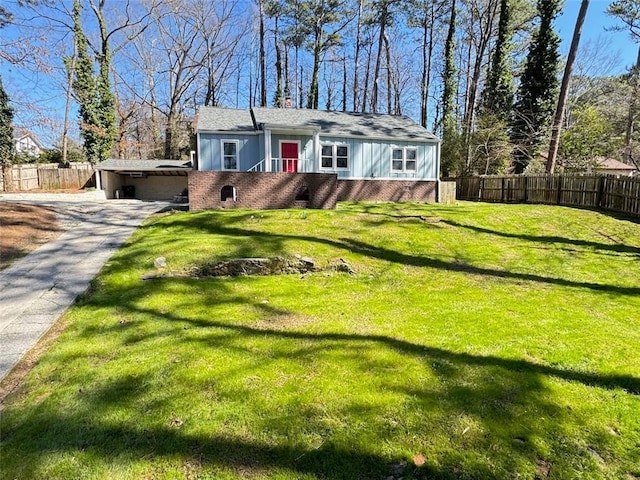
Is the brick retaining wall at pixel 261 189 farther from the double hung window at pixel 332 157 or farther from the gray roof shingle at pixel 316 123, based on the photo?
the double hung window at pixel 332 157

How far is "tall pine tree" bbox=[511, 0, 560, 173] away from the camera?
68.0ft

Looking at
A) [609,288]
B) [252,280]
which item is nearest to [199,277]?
[252,280]

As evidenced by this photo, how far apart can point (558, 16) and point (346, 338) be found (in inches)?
960

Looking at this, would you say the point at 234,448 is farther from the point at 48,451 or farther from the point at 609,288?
the point at 609,288

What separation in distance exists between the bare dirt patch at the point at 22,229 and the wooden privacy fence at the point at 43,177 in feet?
37.2

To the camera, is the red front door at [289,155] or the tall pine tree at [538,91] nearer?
the red front door at [289,155]

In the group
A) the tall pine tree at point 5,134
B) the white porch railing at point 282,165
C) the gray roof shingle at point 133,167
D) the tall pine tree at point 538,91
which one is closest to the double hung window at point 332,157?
the white porch railing at point 282,165

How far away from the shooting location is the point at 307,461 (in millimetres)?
2373

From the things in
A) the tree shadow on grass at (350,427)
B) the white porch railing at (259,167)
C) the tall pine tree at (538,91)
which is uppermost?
the tall pine tree at (538,91)

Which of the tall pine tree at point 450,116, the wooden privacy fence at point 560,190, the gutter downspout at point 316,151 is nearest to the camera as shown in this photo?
the wooden privacy fence at point 560,190

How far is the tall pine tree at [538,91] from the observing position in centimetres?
2072

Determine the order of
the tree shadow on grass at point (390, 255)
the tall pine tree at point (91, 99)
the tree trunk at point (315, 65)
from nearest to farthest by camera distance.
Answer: the tree shadow on grass at point (390, 255) → the tall pine tree at point (91, 99) → the tree trunk at point (315, 65)

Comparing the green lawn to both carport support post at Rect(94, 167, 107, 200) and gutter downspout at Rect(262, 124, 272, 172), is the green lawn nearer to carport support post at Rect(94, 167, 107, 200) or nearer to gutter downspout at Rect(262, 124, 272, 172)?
gutter downspout at Rect(262, 124, 272, 172)

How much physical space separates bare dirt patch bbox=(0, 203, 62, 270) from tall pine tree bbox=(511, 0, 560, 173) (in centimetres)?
2159
